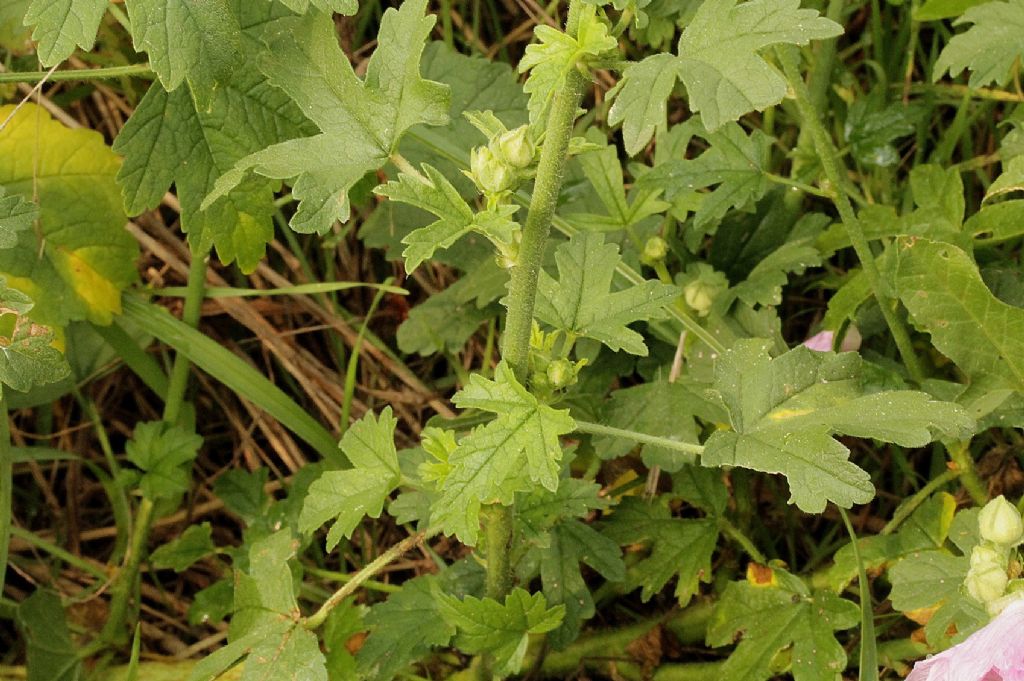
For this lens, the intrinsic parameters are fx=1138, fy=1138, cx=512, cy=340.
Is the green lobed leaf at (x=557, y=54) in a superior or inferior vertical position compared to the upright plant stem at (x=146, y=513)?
superior

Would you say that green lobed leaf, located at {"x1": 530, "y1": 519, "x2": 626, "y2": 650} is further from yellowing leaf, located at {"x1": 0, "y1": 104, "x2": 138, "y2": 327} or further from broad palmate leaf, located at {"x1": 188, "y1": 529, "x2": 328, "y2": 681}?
yellowing leaf, located at {"x1": 0, "y1": 104, "x2": 138, "y2": 327}

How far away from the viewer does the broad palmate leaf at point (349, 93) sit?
1365 mm

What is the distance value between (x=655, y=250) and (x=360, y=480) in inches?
27.2

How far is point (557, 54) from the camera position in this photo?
1.22 metres

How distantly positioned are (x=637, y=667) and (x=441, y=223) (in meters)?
1.05

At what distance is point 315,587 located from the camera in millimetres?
2158

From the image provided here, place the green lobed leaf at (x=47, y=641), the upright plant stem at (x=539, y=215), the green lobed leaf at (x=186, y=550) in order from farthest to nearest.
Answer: the green lobed leaf at (x=186, y=550) → the green lobed leaf at (x=47, y=641) → the upright plant stem at (x=539, y=215)

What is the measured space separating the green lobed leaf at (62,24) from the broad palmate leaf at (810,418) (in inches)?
35.7

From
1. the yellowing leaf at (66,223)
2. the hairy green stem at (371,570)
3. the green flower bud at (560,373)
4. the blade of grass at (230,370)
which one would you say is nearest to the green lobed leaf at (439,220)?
the green flower bud at (560,373)

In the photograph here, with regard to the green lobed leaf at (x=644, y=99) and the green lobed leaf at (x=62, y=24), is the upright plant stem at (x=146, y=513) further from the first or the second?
the green lobed leaf at (x=644, y=99)

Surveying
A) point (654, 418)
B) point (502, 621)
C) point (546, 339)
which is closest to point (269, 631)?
point (502, 621)

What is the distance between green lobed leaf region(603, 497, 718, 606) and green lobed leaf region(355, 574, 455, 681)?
1.15 ft

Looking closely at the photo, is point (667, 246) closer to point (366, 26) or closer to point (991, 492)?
point (991, 492)

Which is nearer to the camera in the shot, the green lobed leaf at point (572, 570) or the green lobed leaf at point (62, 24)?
the green lobed leaf at point (62, 24)
